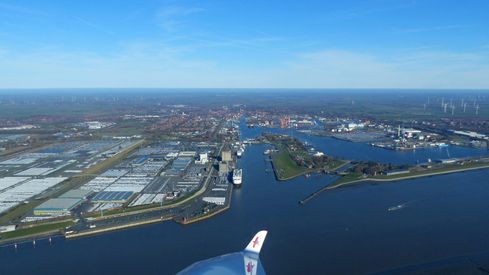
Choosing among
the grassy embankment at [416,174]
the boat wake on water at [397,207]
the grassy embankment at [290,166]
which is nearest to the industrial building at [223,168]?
the grassy embankment at [290,166]

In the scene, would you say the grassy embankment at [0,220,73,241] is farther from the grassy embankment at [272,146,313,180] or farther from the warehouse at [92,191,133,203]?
the grassy embankment at [272,146,313,180]

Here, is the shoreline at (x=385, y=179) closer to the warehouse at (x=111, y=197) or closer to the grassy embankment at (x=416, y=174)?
the grassy embankment at (x=416, y=174)

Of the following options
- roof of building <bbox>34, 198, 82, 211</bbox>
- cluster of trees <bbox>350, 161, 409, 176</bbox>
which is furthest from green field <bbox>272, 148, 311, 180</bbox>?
roof of building <bbox>34, 198, 82, 211</bbox>

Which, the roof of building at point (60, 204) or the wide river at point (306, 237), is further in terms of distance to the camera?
the roof of building at point (60, 204)

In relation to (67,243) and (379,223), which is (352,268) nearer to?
(379,223)

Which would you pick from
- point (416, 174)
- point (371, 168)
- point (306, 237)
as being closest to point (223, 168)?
point (371, 168)

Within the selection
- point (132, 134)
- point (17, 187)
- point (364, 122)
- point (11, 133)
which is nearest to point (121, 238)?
point (17, 187)

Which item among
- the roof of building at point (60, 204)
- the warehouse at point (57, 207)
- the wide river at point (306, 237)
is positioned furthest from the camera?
the roof of building at point (60, 204)

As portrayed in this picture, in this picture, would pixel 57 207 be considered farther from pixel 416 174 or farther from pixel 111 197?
pixel 416 174
